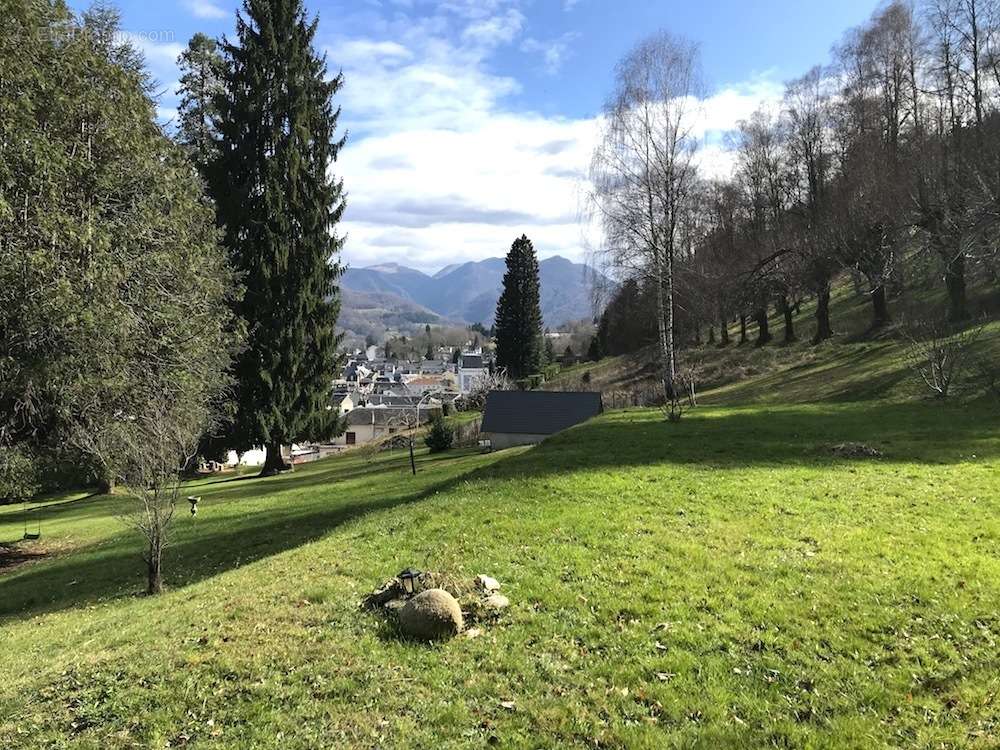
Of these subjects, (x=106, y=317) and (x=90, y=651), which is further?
(x=106, y=317)

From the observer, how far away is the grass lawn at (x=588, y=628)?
14.8 ft

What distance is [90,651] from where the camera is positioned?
6434mm

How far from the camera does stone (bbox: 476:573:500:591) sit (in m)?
6.84

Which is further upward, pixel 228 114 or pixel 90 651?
pixel 228 114

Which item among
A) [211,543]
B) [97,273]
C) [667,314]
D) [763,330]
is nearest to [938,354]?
[667,314]

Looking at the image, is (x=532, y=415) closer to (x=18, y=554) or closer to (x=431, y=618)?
(x=18, y=554)

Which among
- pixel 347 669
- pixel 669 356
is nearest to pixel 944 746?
pixel 347 669

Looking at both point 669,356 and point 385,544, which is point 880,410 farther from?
point 385,544

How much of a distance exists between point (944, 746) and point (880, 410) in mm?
16672

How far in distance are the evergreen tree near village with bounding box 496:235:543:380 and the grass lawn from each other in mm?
53243

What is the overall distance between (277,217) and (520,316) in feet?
139

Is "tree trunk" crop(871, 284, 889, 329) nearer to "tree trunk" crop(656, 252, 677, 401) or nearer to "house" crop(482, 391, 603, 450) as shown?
"tree trunk" crop(656, 252, 677, 401)

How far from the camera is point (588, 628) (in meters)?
5.93

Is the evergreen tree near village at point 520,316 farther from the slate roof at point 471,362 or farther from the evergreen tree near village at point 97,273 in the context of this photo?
the evergreen tree near village at point 97,273
